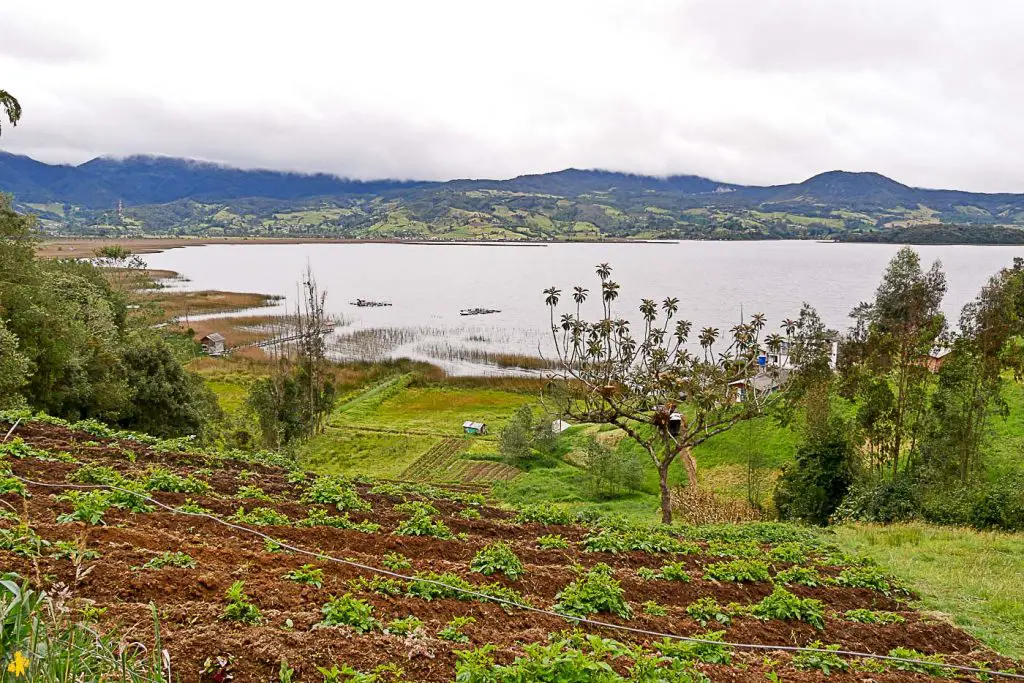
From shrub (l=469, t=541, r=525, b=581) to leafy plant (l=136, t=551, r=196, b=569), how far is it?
3.94 meters

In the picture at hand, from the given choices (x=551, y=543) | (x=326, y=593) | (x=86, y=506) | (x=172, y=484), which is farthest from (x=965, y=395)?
(x=86, y=506)

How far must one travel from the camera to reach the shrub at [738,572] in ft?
35.7

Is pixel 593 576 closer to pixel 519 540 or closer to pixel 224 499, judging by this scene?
pixel 519 540

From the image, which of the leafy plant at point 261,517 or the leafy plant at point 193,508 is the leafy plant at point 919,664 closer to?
the leafy plant at point 261,517

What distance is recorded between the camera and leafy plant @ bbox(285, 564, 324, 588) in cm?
736

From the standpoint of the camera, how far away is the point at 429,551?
33.1ft

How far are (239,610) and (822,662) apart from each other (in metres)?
6.82

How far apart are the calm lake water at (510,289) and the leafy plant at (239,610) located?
57242mm

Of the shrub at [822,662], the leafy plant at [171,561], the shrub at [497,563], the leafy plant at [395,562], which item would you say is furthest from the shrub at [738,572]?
the leafy plant at [171,561]

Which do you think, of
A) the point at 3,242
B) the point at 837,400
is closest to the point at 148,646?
the point at 3,242

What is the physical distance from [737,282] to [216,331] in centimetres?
9827

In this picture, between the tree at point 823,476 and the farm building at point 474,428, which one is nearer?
the tree at point 823,476

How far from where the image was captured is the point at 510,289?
12056 cm

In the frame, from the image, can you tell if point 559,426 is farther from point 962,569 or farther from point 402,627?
point 402,627
